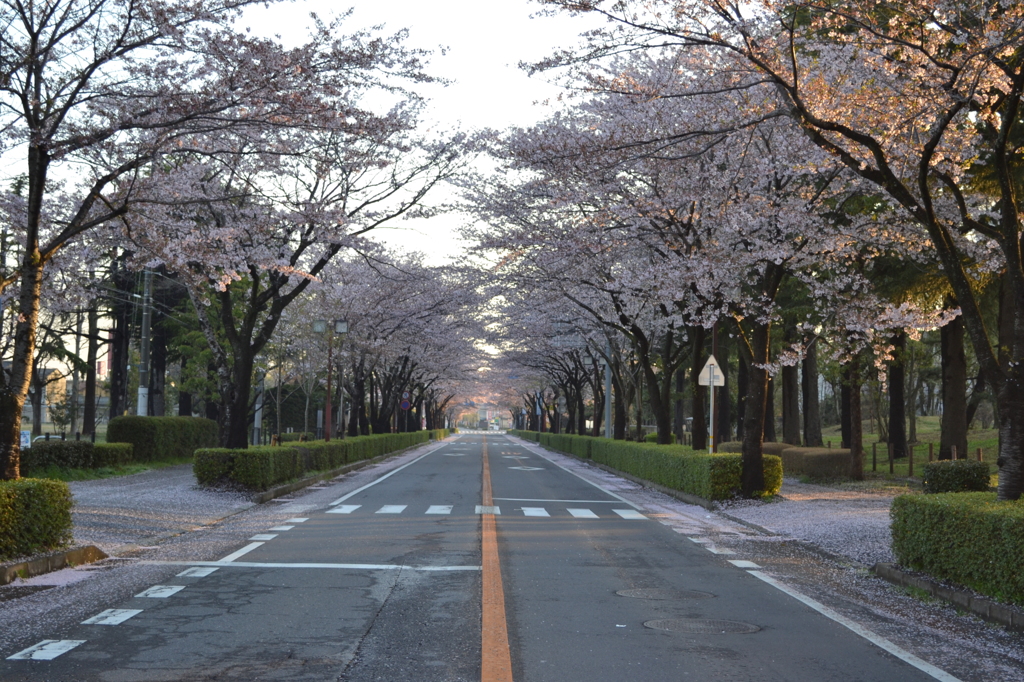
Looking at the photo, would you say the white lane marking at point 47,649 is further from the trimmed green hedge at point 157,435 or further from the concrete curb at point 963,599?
the trimmed green hedge at point 157,435

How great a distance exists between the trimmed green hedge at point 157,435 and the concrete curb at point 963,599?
23.5m

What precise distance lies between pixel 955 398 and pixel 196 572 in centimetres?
2244

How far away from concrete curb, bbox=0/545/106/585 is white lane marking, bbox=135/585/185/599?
53.8 inches

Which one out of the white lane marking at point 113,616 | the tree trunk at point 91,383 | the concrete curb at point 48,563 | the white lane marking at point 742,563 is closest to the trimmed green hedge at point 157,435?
the tree trunk at point 91,383

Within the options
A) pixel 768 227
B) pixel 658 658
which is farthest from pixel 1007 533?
pixel 768 227

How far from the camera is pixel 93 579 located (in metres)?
9.56

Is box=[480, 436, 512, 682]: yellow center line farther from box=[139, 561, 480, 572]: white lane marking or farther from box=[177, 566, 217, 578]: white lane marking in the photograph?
box=[177, 566, 217, 578]: white lane marking

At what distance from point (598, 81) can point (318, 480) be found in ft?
58.6

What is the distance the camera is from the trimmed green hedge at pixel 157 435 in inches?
1211

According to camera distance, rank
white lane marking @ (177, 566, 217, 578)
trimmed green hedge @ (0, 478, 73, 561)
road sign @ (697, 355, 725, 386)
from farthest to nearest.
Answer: road sign @ (697, 355, 725, 386) → white lane marking @ (177, 566, 217, 578) → trimmed green hedge @ (0, 478, 73, 561)

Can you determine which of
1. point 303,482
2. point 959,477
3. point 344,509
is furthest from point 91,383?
point 959,477

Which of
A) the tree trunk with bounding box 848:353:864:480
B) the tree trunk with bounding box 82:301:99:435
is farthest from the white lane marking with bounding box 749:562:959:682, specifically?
the tree trunk with bounding box 82:301:99:435

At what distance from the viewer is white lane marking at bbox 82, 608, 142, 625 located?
24.2ft

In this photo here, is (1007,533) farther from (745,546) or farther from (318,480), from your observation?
(318,480)
